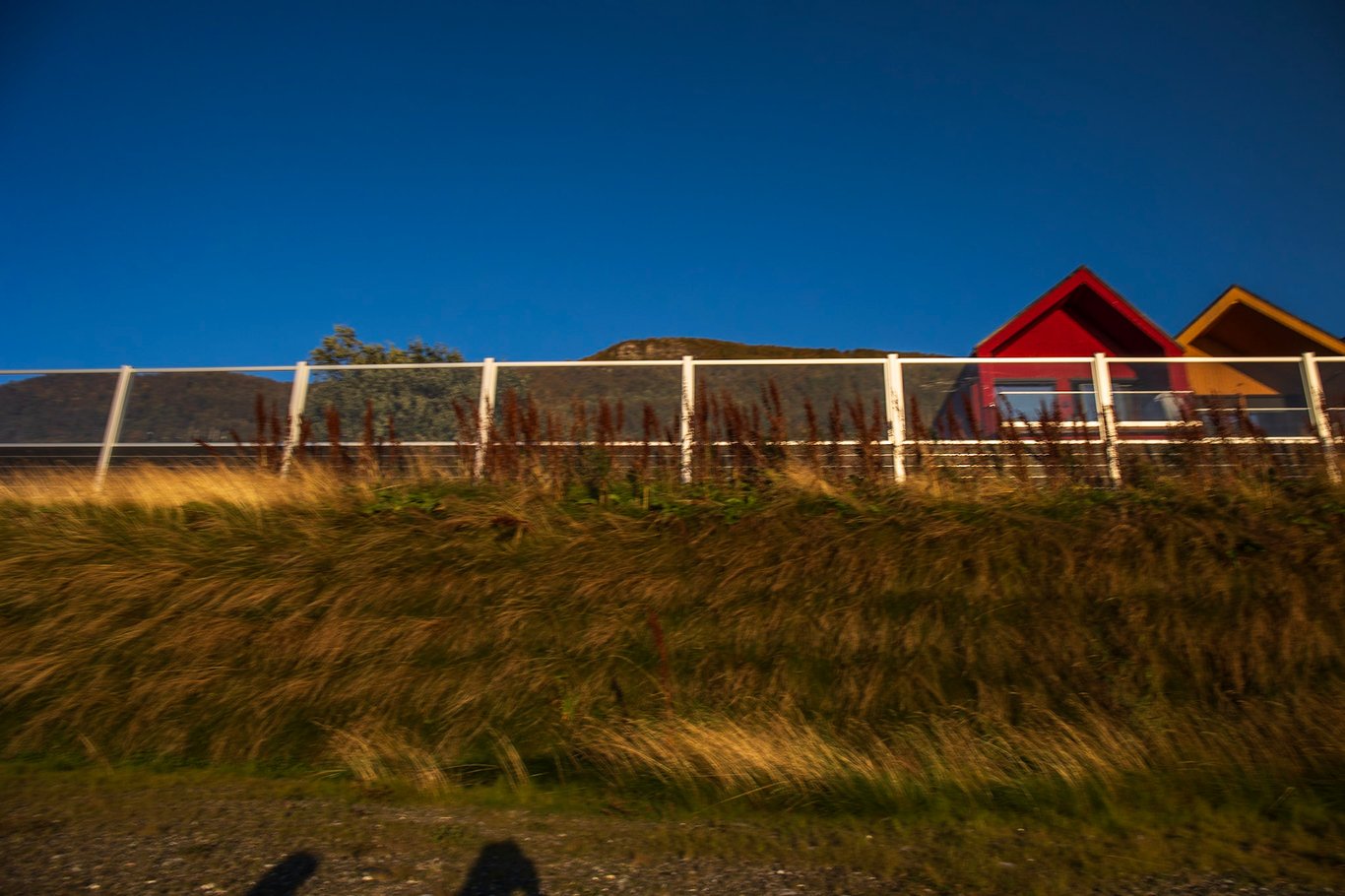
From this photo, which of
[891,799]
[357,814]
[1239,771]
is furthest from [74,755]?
[1239,771]

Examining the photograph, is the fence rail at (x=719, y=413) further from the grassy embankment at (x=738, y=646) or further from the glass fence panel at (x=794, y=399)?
A: the grassy embankment at (x=738, y=646)

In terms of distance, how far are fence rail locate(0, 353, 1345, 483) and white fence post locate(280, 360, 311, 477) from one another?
2cm

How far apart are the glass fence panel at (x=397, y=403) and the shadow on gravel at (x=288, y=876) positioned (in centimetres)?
536

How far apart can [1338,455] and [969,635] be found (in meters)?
4.94

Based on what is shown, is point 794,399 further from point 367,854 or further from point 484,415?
point 367,854

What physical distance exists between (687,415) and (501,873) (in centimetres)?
536

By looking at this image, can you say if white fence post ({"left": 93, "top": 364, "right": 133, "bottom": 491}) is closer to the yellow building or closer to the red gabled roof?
the red gabled roof

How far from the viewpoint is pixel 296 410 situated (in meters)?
9.27

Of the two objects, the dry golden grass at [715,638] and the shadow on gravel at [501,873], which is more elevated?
the dry golden grass at [715,638]

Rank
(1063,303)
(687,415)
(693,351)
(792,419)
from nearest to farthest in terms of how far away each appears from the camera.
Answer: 1. (687,415)
2. (792,419)
3. (1063,303)
4. (693,351)

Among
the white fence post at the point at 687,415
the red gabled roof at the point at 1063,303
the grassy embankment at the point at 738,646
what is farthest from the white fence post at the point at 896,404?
the red gabled roof at the point at 1063,303

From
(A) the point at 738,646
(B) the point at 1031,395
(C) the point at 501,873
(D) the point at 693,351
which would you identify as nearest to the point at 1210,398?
(B) the point at 1031,395

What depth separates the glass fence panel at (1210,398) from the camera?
8.36 metres

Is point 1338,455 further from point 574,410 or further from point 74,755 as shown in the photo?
point 74,755
